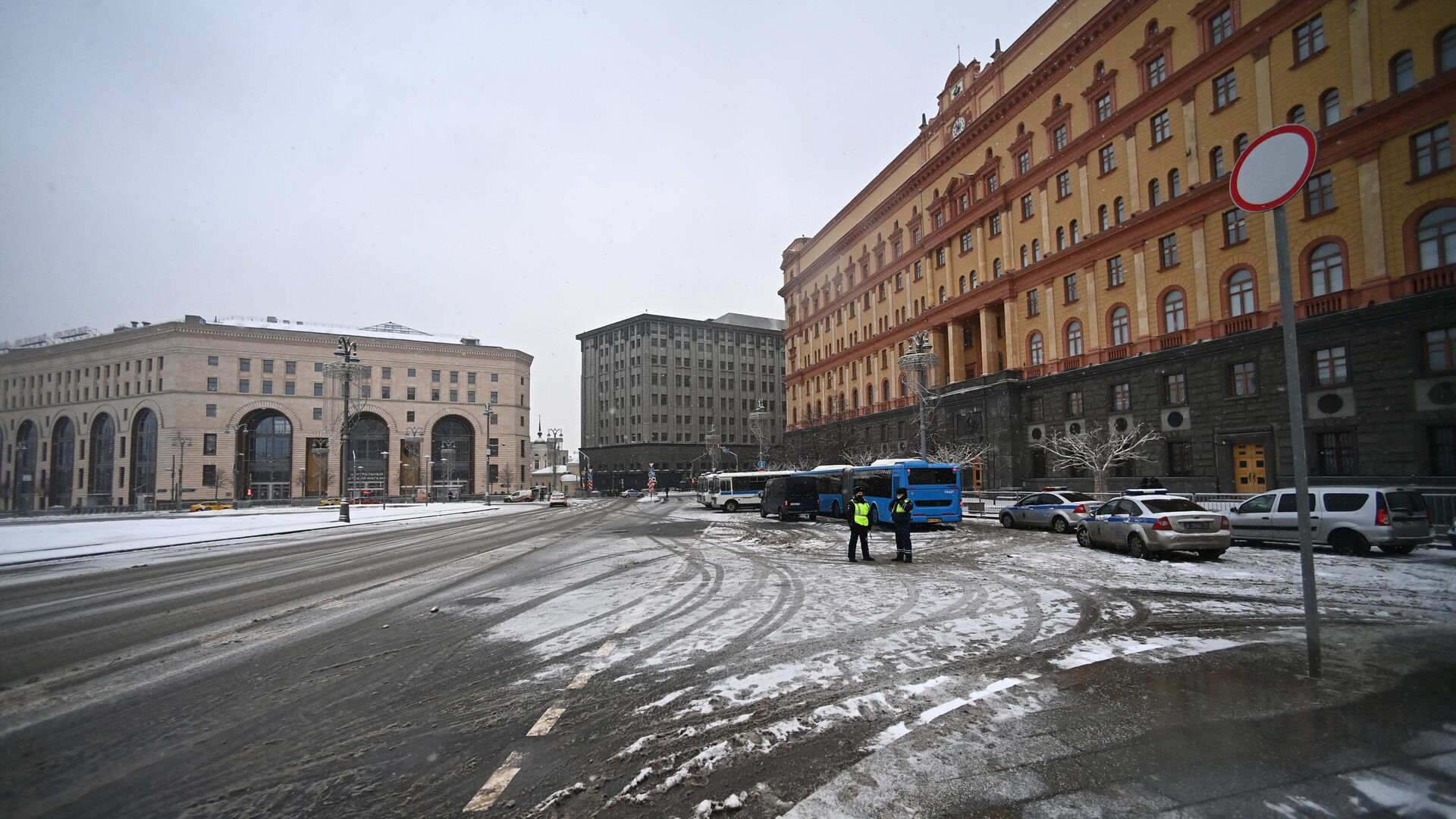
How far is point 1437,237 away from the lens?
2327 centimetres

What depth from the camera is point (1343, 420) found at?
2489 centimetres

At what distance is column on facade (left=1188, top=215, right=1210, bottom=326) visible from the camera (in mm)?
31656

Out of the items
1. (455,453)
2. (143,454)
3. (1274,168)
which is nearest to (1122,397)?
(1274,168)

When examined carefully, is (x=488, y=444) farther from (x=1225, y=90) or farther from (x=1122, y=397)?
(x=1225, y=90)

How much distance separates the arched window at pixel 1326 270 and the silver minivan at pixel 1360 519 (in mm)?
17866

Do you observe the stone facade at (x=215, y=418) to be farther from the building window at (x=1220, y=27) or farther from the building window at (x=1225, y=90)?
the building window at (x=1220, y=27)

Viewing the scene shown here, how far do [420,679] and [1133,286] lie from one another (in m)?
40.8

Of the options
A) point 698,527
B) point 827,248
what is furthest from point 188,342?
point 698,527

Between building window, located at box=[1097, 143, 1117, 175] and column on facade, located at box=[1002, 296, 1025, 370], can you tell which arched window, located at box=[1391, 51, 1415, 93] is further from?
column on facade, located at box=[1002, 296, 1025, 370]

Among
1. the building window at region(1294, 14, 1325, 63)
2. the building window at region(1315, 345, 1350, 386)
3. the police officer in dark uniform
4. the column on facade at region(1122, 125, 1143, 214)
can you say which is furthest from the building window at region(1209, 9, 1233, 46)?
the police officer in dark uniform

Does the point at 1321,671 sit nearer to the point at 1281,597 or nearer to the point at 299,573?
the point at 1281,597

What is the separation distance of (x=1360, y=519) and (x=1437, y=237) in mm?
18207

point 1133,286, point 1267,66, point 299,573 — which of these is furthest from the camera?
point 1133,286

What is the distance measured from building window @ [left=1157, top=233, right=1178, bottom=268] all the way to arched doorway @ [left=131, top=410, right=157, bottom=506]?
104 m
